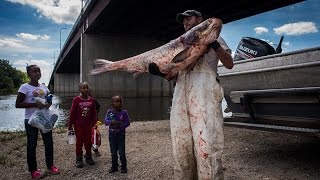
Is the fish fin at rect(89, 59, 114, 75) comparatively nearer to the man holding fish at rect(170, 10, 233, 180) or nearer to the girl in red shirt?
the man holding fish at rect(170, 10, 233, 180)

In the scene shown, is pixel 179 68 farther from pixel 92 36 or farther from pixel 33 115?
pixel 92 36

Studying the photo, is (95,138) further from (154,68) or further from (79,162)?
(154,68)

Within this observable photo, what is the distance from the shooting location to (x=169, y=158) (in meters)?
6.22

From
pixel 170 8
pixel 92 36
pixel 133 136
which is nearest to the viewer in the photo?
pixel 133 136

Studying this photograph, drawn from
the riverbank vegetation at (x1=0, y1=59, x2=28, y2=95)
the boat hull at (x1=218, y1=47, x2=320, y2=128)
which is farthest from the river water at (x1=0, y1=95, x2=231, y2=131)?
the riverbank vegetation at (x1=0, y1=59, x2=28, y2=95)

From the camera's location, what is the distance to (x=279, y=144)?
7.41 metres

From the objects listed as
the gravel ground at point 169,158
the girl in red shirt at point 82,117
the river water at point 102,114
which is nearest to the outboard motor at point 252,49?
the gravel ground at point 169,158

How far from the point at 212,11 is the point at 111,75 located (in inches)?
514

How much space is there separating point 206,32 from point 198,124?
2.76 feet

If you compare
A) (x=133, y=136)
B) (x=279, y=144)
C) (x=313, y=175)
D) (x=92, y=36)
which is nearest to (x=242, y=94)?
(x=313, y=175)

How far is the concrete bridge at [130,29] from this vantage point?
2541 cm

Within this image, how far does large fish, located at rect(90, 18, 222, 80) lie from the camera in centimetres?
321

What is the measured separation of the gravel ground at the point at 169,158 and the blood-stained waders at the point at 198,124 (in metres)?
1.70

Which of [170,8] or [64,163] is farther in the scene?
[170,8]
